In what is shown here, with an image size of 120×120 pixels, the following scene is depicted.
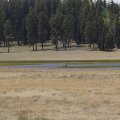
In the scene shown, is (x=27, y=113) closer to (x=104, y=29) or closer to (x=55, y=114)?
(x=55, y=114)

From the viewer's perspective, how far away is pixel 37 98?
24.2 m

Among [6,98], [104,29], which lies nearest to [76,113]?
[6,98]

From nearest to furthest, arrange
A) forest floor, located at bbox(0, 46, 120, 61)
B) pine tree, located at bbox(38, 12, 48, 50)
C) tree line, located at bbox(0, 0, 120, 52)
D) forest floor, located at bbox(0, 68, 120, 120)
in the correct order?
forest floor, located at bbox(0, 68, 120, 120), forest floor, located at bbox(0, 46, 120, 61), tree line, located at bbox(0, 0, 120, 52), pine tree, located at bbox(38, 12, 48, 50)

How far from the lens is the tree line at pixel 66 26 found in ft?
430

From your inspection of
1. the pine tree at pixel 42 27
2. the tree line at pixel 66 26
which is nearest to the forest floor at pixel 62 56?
the tree line at pixel 66 26

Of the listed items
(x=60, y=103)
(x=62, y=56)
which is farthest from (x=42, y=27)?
(x=60, y=103)

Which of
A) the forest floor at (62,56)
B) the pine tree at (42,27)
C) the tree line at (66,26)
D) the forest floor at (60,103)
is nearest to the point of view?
the forest floor at (60,103)

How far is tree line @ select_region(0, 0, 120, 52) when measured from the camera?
430 ft

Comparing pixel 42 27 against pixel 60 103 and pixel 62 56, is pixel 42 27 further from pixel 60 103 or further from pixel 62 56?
pixel 60 103

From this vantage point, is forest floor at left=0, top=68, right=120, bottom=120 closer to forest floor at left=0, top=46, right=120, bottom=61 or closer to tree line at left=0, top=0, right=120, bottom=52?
forest floor at left=0, top=46, right=120, bottom=61

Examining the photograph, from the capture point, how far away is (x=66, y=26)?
134 meters

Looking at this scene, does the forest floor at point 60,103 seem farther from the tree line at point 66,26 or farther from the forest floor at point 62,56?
the tree line at point 66,26

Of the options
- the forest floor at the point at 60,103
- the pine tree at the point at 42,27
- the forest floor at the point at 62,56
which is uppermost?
the pine tree at the point at 42,27

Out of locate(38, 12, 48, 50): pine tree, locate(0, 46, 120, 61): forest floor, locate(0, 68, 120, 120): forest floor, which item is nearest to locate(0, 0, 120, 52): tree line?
locate(38, 12, 48, 50): pine tree
